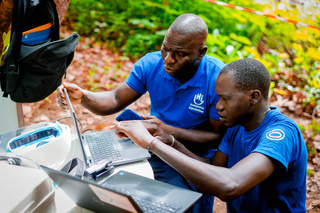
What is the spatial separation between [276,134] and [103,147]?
99cm

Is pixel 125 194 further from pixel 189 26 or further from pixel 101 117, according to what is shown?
pixel 101 117

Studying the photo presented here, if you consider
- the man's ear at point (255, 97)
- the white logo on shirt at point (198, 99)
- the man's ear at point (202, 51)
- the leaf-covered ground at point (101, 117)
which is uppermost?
the man's ear at point (202, 51)

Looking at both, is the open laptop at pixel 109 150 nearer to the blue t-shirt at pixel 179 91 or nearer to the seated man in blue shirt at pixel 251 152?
the seated man in blue shirt at pixel 251 152

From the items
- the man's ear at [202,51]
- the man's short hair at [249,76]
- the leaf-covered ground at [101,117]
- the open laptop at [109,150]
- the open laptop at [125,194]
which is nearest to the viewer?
the open laptop at [125,194]

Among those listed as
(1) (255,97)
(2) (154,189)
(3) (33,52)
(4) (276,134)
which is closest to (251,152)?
Answer: (4) (276,134)

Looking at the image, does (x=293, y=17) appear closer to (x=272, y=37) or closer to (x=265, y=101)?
(x=272, y=37)

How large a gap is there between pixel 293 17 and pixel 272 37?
0.45 metres

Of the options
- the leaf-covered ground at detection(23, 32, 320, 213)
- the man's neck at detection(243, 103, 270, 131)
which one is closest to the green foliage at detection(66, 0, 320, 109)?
the leaf-covered ground at detection(23, 32, 320, 213)

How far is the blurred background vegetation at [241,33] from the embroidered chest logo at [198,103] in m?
2.22

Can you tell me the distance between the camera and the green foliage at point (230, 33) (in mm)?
4609

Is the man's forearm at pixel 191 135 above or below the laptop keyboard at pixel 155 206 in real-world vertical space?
below

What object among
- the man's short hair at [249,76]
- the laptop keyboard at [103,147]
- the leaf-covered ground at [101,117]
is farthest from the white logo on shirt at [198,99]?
the leaf-covered ground at [101,117]

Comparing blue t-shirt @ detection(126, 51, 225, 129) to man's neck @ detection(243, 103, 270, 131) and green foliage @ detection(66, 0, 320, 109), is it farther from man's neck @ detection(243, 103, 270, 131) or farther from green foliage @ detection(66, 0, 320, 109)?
green foliage @ detection(66, 0, 320, 109)

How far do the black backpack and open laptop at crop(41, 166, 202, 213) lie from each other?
99cm
